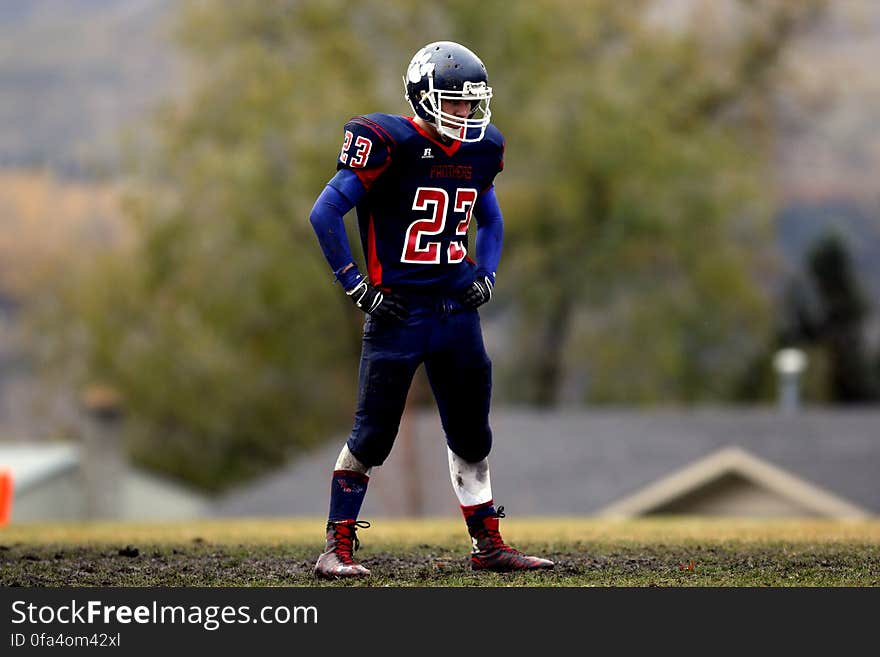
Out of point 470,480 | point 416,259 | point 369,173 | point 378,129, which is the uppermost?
point 378,129

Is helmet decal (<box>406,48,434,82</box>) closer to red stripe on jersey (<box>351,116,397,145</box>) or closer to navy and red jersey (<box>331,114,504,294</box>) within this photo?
navy and red jersey (<box>331,114,504,294</box>)

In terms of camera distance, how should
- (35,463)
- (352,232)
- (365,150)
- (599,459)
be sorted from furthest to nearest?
(35,463) → (352,232) → (599,459) → (365,150)

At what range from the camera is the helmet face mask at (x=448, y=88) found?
7.52 metres

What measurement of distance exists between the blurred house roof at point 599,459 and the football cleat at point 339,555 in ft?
69.3

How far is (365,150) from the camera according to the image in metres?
7.43

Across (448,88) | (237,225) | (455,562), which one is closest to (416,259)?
(448,88)

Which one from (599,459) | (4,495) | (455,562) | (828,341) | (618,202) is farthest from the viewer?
(828,341)

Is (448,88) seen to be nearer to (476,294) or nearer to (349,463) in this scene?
(476,294)

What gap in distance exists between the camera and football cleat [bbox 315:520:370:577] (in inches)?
288

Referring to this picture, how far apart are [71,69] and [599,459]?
105 meters

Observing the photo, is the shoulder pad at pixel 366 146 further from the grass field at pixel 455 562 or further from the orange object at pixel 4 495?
the orange object at pixel 4 495

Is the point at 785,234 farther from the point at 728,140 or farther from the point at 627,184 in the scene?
the point at 627,184

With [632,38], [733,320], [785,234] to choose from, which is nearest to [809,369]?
[733,320]

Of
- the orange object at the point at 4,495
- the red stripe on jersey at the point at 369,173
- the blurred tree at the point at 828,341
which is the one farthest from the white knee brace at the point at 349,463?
the blurred tree at the point at 828,341
